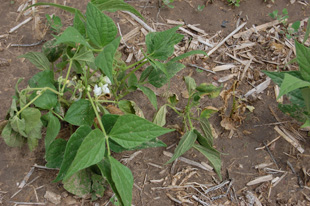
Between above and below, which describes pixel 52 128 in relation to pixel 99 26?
below

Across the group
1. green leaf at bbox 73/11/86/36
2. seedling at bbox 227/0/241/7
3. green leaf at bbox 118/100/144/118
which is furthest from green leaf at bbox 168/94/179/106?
seedling at bbox 227/0/241/7

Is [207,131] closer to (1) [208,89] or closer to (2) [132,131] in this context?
(1) [208,89]

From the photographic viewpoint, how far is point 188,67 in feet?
7.09

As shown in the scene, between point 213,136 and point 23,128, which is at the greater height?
point 23,128

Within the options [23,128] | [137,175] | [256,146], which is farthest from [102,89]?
[256,146]

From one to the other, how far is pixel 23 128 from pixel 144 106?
2.51 ft

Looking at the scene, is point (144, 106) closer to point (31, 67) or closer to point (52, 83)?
point (52, 83)

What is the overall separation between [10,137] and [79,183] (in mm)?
387

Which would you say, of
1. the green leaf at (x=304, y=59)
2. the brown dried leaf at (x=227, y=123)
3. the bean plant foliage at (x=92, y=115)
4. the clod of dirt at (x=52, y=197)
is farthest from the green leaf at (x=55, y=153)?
the green leaf at (x=304, y=59)

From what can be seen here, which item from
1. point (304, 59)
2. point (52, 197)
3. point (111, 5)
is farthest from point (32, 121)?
point (304, 59)

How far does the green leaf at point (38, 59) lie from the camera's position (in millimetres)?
1565

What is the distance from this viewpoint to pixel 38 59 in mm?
1585

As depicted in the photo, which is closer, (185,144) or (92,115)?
(92,115)

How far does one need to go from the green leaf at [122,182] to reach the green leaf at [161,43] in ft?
1.77
